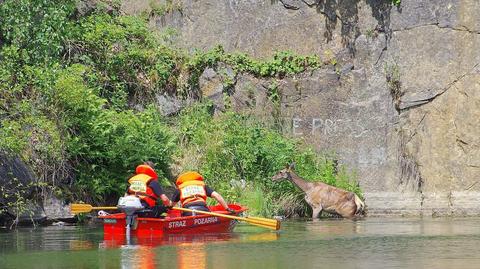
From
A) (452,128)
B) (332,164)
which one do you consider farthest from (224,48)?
(452,128)

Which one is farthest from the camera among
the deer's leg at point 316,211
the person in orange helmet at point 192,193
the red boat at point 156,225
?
the deer's leg at point 316,211

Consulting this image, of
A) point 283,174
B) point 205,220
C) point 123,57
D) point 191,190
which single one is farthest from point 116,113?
point 205,220

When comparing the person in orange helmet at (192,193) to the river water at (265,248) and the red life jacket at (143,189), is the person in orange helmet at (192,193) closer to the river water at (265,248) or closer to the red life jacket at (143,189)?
the red life jacket at (143,189)

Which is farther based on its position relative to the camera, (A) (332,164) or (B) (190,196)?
(A) (332,164)

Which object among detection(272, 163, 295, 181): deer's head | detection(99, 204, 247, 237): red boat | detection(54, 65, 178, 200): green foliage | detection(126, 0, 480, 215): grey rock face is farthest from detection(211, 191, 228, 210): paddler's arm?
detection(126, 0, 480, 215): grey rock face

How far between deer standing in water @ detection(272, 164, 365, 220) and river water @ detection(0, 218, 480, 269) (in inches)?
119

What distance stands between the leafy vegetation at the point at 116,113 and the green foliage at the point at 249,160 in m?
0.03

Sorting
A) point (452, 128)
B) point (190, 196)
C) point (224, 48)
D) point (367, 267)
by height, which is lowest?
point (367, 267)

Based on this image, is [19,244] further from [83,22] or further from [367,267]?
[83,22]

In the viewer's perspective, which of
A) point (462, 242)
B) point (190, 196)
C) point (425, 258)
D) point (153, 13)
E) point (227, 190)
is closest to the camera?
point (425, 258)

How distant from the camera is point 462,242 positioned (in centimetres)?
1759

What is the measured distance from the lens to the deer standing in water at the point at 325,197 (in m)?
25.5

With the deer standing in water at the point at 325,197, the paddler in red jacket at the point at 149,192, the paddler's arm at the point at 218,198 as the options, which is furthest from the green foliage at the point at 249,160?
the paddler in red jacket at the point at 149,192

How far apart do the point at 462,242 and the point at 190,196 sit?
5.63 metres
